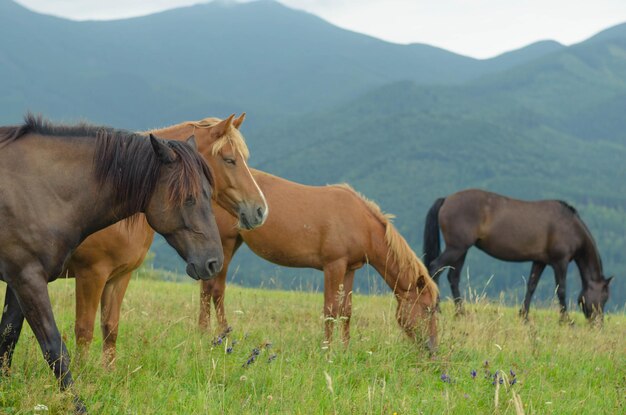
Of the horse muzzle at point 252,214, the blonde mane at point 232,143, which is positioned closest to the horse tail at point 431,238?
the blonde mane at point 232,143

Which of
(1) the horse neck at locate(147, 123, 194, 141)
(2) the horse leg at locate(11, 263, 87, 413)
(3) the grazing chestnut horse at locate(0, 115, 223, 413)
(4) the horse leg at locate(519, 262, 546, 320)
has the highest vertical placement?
(1) the horse neck at locate(147, 123, 194, 141)

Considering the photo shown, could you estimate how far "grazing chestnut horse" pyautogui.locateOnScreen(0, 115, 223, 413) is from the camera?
462 cm

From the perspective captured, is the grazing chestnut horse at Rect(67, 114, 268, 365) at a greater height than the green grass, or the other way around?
the grazing chestnut horse at Rect(67, 114, 268, 365)

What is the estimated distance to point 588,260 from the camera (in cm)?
1500

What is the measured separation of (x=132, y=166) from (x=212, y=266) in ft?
2.84

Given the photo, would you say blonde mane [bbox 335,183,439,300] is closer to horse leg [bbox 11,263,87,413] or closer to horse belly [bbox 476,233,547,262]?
horse leg [bbox 11,263,87,413]

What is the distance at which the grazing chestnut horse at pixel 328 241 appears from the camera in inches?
342

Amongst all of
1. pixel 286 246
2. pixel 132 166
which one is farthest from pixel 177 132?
pixel 286 246

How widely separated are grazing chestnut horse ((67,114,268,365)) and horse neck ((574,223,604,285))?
10.1 meters

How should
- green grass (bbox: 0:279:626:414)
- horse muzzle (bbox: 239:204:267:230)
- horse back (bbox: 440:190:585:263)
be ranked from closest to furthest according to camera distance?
green grass (bbox: 0:279:626:414) → horse muzzle (bbox: 239:204:267:230) → horse back (bbox: 440:190:585:263)

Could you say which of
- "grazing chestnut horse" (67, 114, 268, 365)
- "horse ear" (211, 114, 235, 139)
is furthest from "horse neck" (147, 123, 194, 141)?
"horse ear" (211, 114, 235, 139)

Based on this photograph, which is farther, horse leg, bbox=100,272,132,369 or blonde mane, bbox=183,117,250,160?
blonde mane, bbox=183,117,250,160

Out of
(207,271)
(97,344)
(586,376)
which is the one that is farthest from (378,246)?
(207,271)

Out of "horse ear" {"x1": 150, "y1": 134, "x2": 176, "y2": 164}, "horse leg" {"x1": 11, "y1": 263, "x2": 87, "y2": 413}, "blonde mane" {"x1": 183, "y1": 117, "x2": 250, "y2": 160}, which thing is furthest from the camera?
"blonde mane" {"x1": 183, "y1": 117, "x2": 250, "y2": 160}
